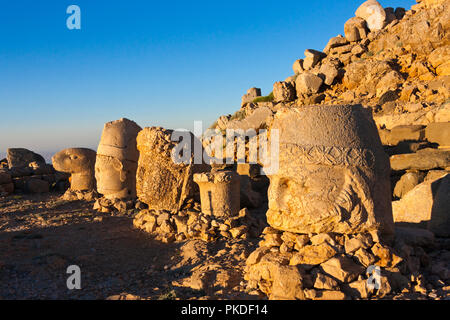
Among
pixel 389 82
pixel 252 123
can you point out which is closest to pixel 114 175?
pixel 252 123

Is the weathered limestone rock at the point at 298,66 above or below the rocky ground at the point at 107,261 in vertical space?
above

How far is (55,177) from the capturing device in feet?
40.5

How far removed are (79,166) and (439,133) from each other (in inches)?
418

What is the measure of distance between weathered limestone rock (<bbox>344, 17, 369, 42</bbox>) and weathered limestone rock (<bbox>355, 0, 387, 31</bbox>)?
1.41 ft

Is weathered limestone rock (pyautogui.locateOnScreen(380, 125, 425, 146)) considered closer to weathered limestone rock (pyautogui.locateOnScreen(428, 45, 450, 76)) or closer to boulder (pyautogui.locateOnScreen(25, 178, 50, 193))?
weathered limestone rock (pyautogui.locateOnScreen(428, 45, 450, 76))

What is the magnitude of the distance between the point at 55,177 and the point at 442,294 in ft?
42.4

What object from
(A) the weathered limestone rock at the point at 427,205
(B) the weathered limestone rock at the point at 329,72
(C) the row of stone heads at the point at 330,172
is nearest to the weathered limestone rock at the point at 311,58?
(B) the weathered limestone rock at the point at 329,72

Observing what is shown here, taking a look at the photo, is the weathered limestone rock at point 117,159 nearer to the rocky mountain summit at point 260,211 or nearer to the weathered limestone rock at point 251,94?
the rocky mountain summit at point 260,211

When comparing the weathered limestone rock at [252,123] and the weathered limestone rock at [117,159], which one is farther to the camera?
the weathered limestone rock at [252,123]

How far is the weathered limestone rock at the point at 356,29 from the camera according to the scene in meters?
20.6

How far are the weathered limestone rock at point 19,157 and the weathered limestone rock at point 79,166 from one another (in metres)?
5.74

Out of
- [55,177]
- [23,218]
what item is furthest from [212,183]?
[55,177]

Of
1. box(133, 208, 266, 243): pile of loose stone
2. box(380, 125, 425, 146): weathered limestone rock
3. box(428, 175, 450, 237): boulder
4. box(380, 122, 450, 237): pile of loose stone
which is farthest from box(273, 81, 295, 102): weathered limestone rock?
box(428, 175, 450, 237): boulder

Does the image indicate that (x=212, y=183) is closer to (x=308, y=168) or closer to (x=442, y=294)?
(x=308, y=168)
